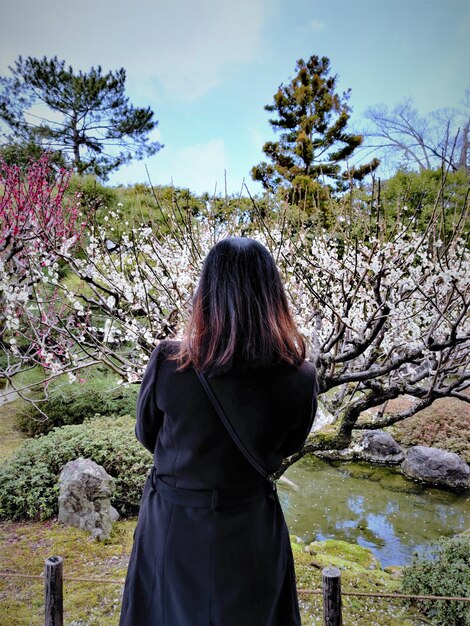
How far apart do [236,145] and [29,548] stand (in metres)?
10.1

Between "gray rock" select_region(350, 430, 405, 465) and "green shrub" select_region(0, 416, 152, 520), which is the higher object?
"green shrub" select_region(0, 416, 152, 520)

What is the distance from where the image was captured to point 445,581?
10.3 feet

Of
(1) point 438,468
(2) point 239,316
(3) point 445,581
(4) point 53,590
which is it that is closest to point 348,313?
(3) point 445,581

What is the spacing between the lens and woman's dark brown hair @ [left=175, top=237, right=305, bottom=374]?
1.09m

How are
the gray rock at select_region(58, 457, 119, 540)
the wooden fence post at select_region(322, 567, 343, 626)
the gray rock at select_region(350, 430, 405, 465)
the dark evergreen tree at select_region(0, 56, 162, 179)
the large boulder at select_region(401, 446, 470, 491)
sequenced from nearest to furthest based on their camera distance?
the wooden fence post at select_region(322, 567, 343, 626)
the gray rock at select_region(58, 457, 119, 540)
the large boulder at select_region(401, 446, 470, 491)
the gray rock at select_region(350, 430, 405, 465)
the dark evergreen tree at select_region(0, 56, 162, 179)

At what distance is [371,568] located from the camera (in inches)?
172

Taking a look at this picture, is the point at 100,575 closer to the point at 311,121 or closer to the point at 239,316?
the point at 239,316

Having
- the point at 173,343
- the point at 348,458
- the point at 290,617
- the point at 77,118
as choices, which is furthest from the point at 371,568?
the point at 77,118

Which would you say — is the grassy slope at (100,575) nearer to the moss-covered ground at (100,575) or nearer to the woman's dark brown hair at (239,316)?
the moss-covered ground at (100,575)

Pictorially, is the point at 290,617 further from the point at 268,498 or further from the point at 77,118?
the point at 77,118

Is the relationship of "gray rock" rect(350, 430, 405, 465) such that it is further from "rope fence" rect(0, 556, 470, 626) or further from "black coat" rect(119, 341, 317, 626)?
"black coat" rect(119, 341, 317, 626)

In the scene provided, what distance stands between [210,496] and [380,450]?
7431 millimetres

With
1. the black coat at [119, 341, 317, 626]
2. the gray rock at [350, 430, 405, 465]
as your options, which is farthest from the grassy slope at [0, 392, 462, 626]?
the gray rock at [350, 430, 405, 465]

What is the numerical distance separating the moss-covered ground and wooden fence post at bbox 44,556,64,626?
0.58 m
